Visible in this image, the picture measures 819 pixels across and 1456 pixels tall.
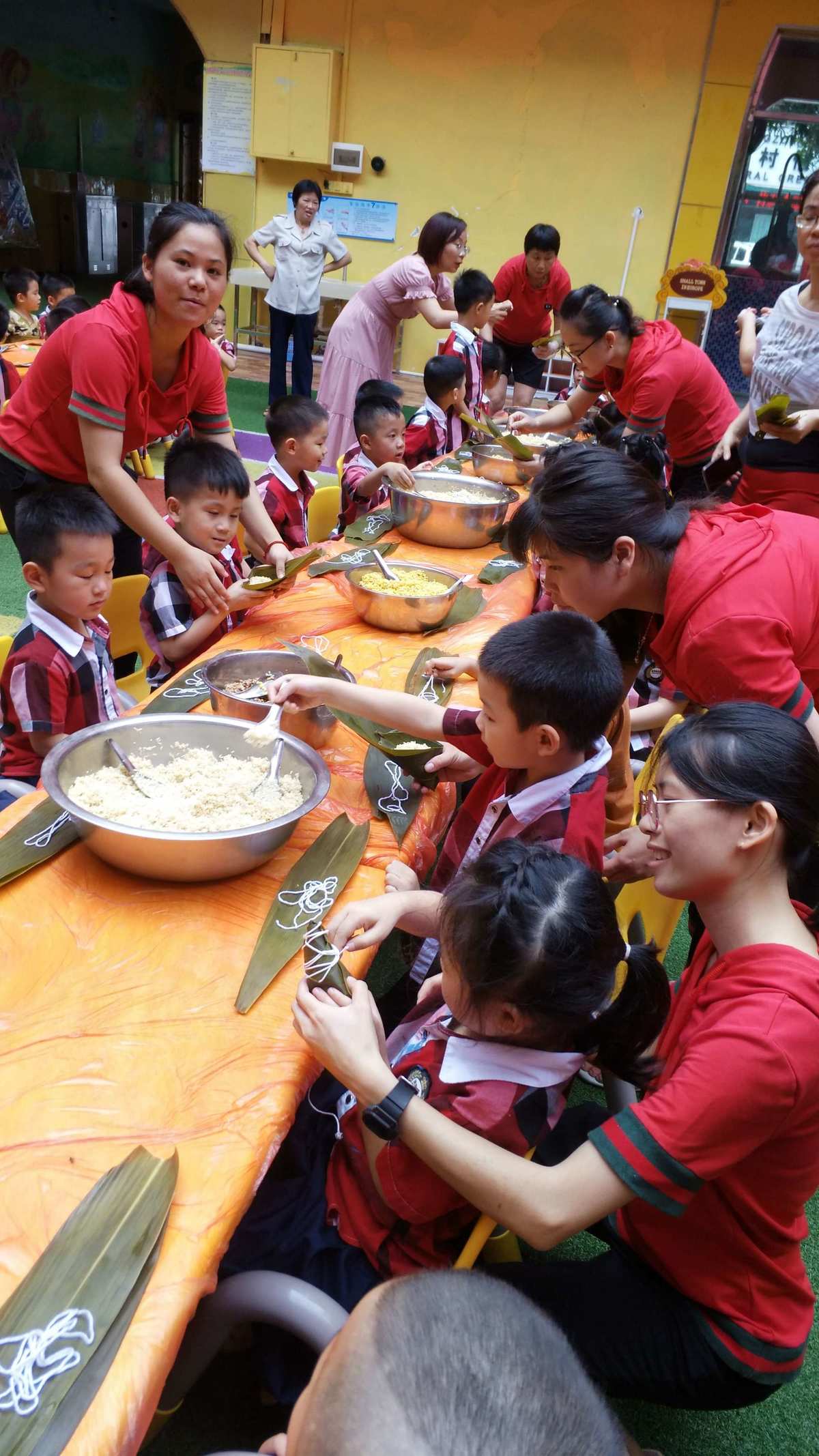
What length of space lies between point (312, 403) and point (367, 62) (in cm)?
769

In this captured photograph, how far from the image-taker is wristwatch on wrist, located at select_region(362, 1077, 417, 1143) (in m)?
1.06

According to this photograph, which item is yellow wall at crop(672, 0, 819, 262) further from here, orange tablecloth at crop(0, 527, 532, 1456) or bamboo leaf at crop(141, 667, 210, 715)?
orange tablecloth at crop(0, 527, 532, 1456)

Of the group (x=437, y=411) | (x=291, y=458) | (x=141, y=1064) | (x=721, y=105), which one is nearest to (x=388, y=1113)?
(x=141, y=1064)

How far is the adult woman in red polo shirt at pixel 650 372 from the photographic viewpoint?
3457mm

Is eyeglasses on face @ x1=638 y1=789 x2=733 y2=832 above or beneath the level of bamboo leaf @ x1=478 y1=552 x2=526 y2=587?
above

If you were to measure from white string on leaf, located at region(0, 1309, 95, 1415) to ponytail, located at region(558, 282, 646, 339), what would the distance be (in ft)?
11.4

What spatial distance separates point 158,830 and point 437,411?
11.7 ft

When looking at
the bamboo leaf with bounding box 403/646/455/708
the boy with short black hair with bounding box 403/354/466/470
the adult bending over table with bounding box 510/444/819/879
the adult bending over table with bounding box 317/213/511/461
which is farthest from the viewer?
the adult bending over table with bounding box 317/213/511/461

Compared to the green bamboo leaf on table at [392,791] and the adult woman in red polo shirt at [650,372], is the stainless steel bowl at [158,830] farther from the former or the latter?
the adult woman in red polo shirt at [650,372]

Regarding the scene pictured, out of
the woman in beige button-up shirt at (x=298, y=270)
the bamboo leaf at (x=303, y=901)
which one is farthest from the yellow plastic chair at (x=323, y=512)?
the woman in beige button-up shirt at (x=298, y=270)

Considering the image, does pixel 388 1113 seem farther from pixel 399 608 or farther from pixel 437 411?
pixel 437 411

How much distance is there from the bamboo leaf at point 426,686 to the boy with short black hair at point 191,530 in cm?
49

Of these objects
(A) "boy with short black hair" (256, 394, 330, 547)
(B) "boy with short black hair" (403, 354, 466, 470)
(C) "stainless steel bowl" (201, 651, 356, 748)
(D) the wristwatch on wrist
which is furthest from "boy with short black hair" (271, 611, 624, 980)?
(B) "boy with short black hair" (403, 354, 466, 470)

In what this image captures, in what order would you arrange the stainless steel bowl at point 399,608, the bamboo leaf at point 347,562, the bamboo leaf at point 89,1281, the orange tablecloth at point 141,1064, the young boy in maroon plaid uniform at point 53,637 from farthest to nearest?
the bamboo leaf at point 347,562 < the stainless steel bowl at point 399,608 < the young boy in maroon plaid uniform at point 53,637 < the orange tablecloth at point 141,1064 < the bamboo leaf at point 89,1281
